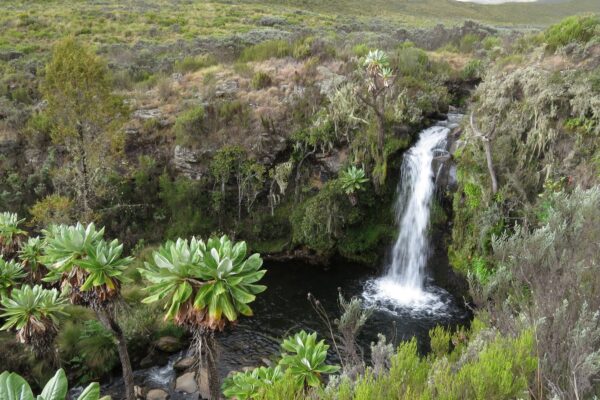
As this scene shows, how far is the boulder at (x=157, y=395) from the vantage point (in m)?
9.60

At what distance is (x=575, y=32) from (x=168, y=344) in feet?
58.7

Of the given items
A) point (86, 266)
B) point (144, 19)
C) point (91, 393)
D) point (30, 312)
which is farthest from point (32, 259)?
point (144, 19)

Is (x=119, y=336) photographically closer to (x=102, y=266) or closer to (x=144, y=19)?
(x=102, y=266)

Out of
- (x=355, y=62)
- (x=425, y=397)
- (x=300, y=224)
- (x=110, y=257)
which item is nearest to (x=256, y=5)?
(x=355, y=62)

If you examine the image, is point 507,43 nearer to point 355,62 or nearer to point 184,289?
point 355,62

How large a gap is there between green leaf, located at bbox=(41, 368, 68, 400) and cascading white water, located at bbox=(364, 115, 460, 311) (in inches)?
470

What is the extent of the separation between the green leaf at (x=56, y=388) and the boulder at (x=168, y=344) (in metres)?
9.33

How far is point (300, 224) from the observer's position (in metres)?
16.2

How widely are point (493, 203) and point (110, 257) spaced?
408 inches

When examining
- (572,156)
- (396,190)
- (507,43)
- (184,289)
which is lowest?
(396,190)

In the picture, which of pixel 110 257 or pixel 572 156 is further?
pixel 572 156

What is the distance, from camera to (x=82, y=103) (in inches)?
522

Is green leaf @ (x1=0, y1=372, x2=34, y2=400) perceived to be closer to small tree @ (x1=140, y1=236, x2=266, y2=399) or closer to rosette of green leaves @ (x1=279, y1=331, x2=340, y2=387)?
small tree @ (x1=140, y1=236, x2=266, y2=399)

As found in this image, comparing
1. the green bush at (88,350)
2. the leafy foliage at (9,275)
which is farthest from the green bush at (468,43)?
the leafy foliage at (9,275)
